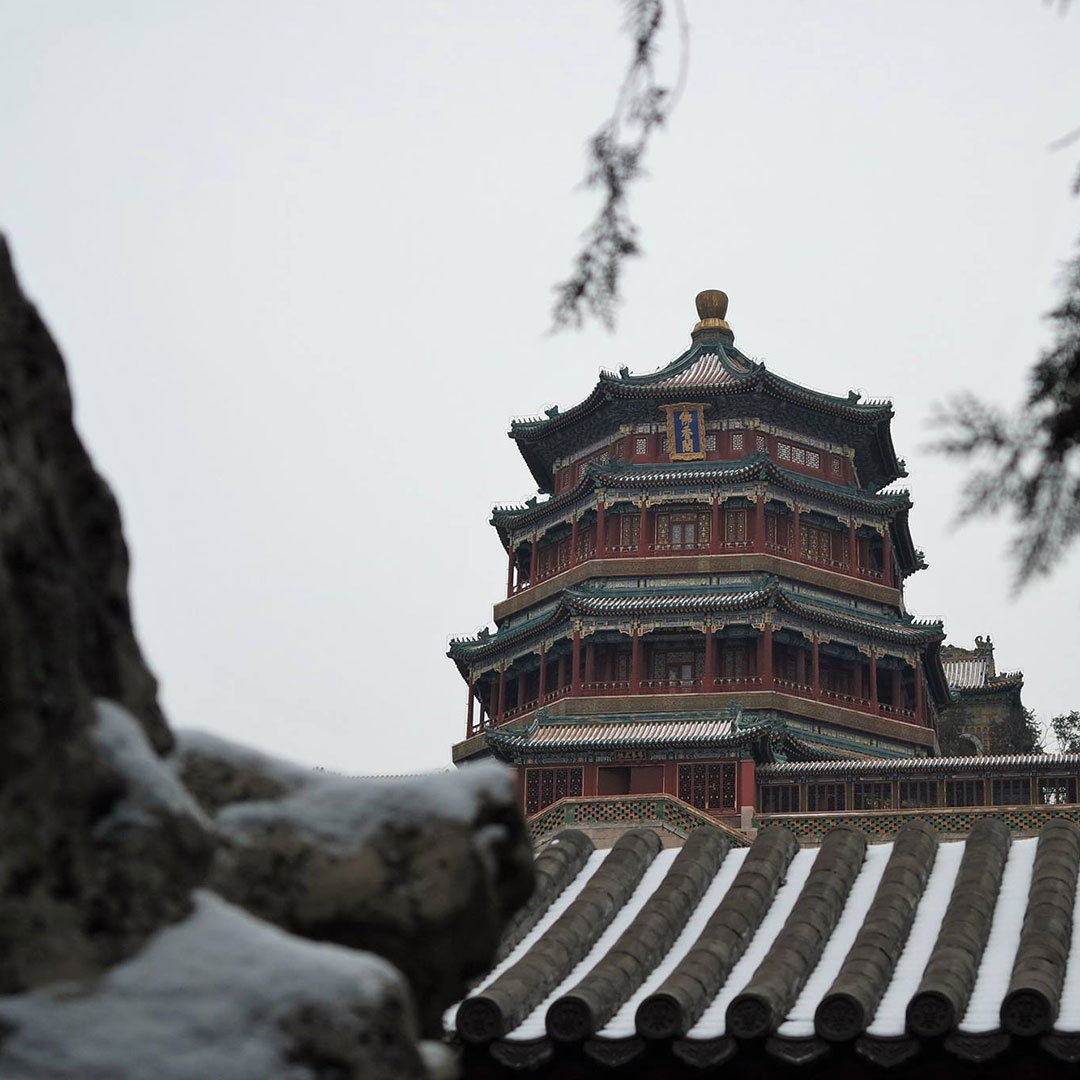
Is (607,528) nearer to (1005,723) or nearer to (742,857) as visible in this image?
(1005,723)

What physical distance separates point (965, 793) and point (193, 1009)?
35.6 m

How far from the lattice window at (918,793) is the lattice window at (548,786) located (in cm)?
699

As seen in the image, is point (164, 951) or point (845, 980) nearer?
point (164, 951)

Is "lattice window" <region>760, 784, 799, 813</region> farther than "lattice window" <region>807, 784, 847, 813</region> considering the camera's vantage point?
Yes

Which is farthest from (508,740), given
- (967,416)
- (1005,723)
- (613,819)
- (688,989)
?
(967,416)

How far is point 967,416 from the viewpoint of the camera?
4555mm

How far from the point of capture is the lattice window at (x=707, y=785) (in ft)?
125

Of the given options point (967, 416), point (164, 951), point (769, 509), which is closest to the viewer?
point (164, 951)

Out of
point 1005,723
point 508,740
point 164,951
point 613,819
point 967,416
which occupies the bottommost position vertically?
point 164,951

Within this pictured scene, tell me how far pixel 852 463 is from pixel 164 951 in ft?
148

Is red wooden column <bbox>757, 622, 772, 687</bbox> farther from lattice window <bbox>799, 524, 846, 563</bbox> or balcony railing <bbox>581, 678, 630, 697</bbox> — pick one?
lattice window <bbox>799, 524, 846, 563</bbox>

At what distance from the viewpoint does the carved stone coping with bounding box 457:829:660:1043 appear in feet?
31.2

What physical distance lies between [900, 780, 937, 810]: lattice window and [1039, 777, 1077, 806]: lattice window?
2182 mm

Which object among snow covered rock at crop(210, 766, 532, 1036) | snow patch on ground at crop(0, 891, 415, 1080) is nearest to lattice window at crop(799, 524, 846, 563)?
snow covered rock at crop(210, 766, 532, 1036)
